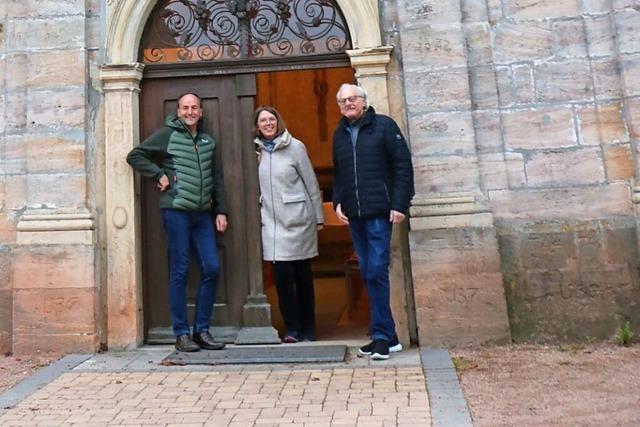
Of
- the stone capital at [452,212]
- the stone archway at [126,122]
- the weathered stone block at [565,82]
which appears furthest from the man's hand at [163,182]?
the weathered stone block at [565,82]

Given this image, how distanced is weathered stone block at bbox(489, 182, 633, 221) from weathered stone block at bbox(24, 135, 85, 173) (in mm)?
3544

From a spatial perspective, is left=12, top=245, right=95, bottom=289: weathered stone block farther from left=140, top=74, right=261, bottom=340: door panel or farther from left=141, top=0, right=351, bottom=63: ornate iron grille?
left=141, top=0, right=351, bottom=63: ornate iron grille

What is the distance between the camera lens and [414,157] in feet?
16.5

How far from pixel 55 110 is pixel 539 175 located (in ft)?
13.8

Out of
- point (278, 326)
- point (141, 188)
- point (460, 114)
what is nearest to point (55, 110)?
point (141, 188)

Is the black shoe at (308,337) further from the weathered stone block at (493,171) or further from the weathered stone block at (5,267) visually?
the weathered stone block at (5,267)

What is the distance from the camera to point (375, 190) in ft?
14.9

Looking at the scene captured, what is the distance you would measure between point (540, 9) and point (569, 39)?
1.18 ft

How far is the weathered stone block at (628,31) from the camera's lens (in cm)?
501

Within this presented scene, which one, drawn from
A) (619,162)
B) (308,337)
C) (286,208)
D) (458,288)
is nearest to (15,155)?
(286,208)

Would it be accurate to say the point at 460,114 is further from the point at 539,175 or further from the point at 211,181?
the point at 211,181

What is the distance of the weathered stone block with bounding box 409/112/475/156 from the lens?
5.00 meters

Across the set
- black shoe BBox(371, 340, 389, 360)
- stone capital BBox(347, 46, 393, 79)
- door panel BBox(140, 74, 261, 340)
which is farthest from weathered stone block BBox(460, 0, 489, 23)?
black shoe BBox(371, 340, 389, 360)

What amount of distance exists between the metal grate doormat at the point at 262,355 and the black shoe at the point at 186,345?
0.05 meters
